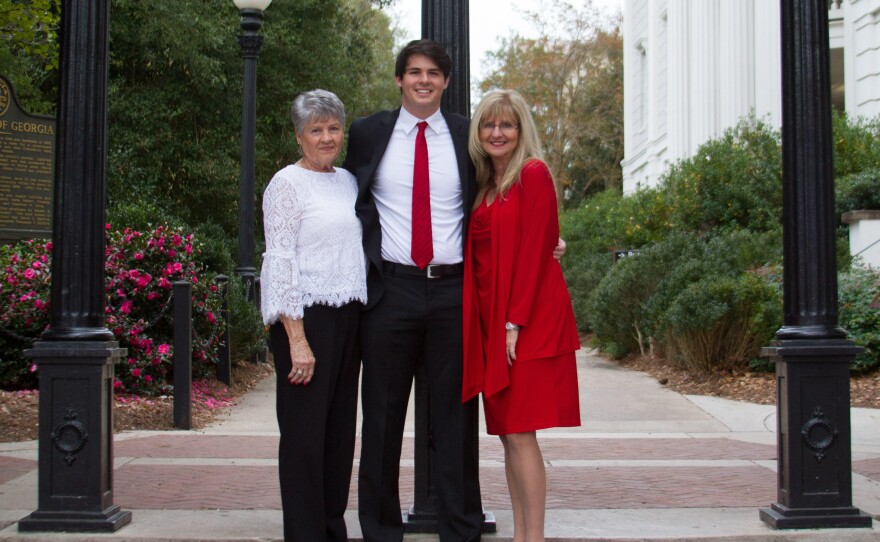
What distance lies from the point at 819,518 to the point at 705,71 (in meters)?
20.3

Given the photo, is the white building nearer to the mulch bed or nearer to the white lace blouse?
the mulch bed

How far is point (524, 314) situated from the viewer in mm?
4203

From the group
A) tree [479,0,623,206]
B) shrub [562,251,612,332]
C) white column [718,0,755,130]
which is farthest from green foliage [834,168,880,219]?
tree [479,0,623,206]

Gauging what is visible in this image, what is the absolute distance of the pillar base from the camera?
4680 millimetres

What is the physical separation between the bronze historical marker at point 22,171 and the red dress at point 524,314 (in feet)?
22.9

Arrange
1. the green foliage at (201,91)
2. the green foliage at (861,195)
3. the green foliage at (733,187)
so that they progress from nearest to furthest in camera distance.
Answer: the green foliage at (861,195)
the green foliage at (733,187)
the green foliage at (201,91)

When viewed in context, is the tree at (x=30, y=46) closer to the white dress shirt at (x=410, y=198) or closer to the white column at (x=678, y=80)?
the white dress shirt at (x=410, y=198)

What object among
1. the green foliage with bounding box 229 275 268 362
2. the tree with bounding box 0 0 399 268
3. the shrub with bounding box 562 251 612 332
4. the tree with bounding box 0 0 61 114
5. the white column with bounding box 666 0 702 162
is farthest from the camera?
the white column with bounding box 666 0 702 162

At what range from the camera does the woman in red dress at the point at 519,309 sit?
4227 millimetres

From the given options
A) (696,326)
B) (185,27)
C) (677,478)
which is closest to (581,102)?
(185,27)

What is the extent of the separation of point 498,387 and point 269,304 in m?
1.03

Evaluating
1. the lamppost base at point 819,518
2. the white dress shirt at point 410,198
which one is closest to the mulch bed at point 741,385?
the lamppost base at point 819,518

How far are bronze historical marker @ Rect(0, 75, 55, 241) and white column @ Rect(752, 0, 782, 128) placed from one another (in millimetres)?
15335

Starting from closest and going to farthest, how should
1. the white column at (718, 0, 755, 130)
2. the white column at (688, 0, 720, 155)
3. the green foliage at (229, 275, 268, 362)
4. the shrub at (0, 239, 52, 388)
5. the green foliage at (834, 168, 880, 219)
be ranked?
the shrub at (0, 239, 52, 388), the green foliage at (229, 275, 268, 362), the green foliage at (834, 168, 880, 219), the white column at (718, 0, 755, 130), the white column at (688, 0, 720, 155)
